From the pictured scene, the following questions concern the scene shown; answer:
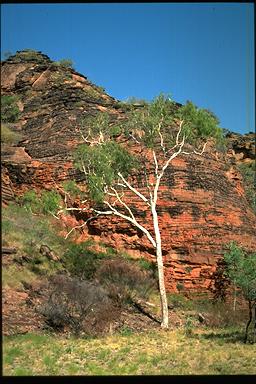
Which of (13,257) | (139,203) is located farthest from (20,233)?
(139,203)

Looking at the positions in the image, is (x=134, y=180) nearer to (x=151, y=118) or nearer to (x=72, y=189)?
(x=72, y=189)

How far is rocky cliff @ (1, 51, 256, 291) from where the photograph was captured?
22.4m

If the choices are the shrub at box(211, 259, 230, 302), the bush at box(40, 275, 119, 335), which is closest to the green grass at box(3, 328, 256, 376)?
the bush at box(40, 275, 119, 335)

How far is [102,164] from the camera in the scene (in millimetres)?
20016

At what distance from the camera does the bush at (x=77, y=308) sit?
14.6 metres

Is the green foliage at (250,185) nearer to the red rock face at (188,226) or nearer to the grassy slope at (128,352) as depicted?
the red rock face at (188,226)

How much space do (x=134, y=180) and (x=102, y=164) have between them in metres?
4.37

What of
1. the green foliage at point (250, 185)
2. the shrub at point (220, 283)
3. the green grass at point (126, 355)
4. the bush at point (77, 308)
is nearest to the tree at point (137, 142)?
the shrub at point (220, 283)

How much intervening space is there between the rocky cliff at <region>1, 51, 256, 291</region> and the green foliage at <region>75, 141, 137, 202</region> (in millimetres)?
3088

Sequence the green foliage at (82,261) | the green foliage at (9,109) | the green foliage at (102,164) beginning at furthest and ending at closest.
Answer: the green foliage at (9,109) < the green foliage at (82,261) < the green foliage at (102,164)

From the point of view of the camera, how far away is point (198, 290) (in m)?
21.5

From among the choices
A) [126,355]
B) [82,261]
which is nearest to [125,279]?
[82,261]

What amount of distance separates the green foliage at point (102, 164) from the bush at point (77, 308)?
4.63 m

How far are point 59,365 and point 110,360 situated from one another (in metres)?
1.42
